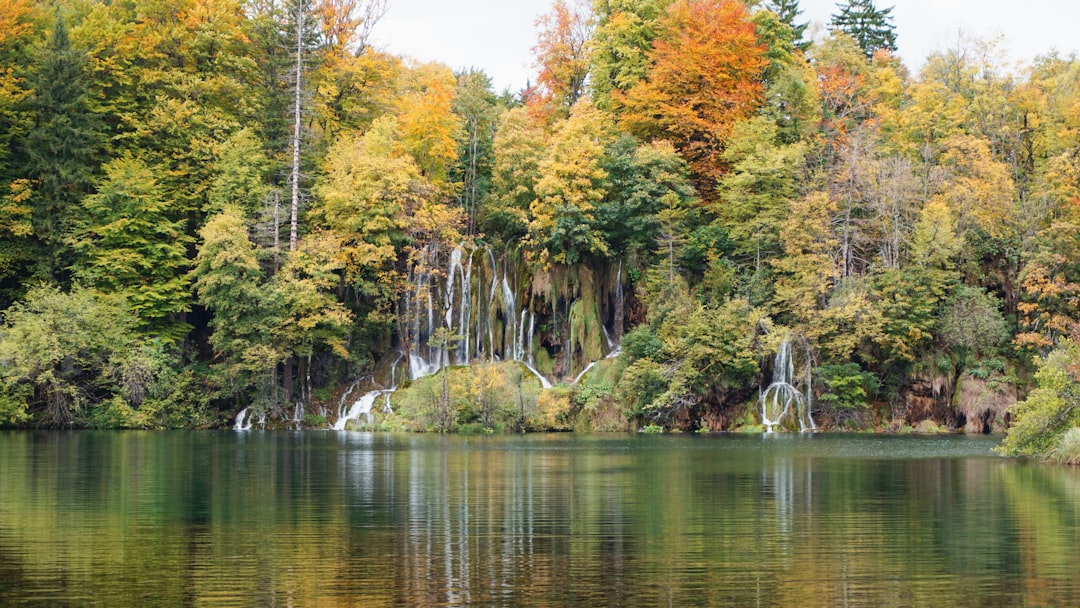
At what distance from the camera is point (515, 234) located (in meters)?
64.3

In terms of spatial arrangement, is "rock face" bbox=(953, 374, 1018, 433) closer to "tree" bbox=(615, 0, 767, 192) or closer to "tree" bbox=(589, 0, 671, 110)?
"tree" bbox=(615, 0, 767, 192)

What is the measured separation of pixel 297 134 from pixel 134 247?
9737 millimetres

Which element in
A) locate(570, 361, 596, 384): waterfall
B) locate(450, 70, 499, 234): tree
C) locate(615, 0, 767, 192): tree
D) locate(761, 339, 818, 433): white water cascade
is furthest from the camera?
locate(450, 70, 499, 234): tree

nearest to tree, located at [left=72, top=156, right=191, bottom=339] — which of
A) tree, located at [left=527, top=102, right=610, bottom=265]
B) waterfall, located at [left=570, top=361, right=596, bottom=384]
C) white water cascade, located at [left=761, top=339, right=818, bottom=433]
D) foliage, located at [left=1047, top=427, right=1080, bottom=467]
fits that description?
tree, located at [left=527, top=102, right=610, bottom=265]

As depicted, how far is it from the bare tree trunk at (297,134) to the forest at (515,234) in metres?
0.18

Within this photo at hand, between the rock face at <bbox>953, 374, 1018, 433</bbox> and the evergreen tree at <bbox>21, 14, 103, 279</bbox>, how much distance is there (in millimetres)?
42069

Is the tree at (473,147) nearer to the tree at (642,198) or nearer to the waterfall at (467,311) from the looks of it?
the waterfall at (467,311)

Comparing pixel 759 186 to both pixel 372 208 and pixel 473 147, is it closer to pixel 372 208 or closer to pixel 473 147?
pixel 473 147

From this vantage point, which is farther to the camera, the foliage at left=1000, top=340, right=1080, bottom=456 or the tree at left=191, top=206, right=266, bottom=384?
the tree at left=191, top=206, right=266, bottom=384

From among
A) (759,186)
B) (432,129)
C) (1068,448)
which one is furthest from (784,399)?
(432,129)

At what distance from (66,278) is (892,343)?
1584 inches

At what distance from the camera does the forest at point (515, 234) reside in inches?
2189

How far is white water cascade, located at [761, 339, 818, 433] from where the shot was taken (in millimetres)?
55844

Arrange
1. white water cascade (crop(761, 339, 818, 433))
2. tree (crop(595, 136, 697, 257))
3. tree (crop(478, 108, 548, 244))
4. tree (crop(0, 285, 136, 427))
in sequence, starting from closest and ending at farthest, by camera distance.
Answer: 1. tree (crop(0, 285, 136, 427))
2. white water cascade (crop(761, 339, 818, 433))
3. tree (crop(595, 136, 697, 257))
4. tree (crop(478, 108, 548, 244))
